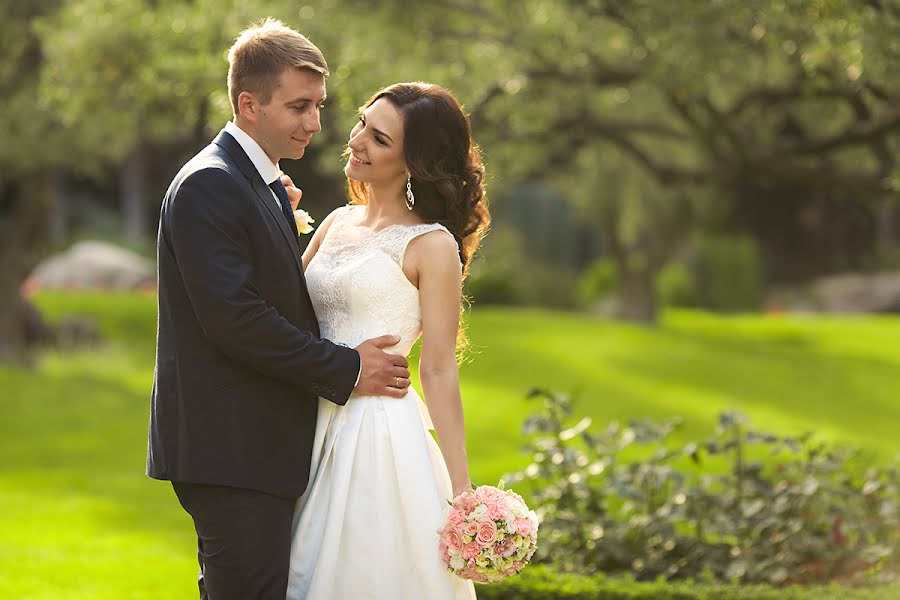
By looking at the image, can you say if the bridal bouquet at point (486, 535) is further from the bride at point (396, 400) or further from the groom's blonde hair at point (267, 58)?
the groom's blonde hair at point (267, 58)

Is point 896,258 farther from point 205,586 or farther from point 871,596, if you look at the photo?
point 205,586

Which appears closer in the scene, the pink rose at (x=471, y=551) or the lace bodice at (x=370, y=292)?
the pink rose at (x=471, y=551)

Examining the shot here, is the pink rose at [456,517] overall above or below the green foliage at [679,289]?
above

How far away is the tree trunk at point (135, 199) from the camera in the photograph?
29.6 m

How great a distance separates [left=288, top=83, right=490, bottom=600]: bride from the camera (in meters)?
3.85

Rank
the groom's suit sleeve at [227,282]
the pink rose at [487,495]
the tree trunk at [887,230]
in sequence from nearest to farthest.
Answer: the groom's suit sleeve at [227,282] < the pink rose at [487,495] < the tree trunk at [887,230]

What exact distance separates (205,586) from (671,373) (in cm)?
1295

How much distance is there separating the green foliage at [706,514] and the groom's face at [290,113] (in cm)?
291

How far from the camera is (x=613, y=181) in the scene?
20.8 metres

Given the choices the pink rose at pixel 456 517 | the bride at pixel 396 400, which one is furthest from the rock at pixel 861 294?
the pink rose at pixel 456 517

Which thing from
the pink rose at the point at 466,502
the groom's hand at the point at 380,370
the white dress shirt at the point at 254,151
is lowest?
the pink rose at the point at 466,502

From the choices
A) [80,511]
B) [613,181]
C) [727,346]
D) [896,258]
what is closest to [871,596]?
[80,511]

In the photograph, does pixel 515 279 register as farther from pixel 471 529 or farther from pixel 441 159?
pixel 471 529

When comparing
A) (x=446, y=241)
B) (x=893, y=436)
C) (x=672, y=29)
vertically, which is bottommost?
(x=893, y=436)
